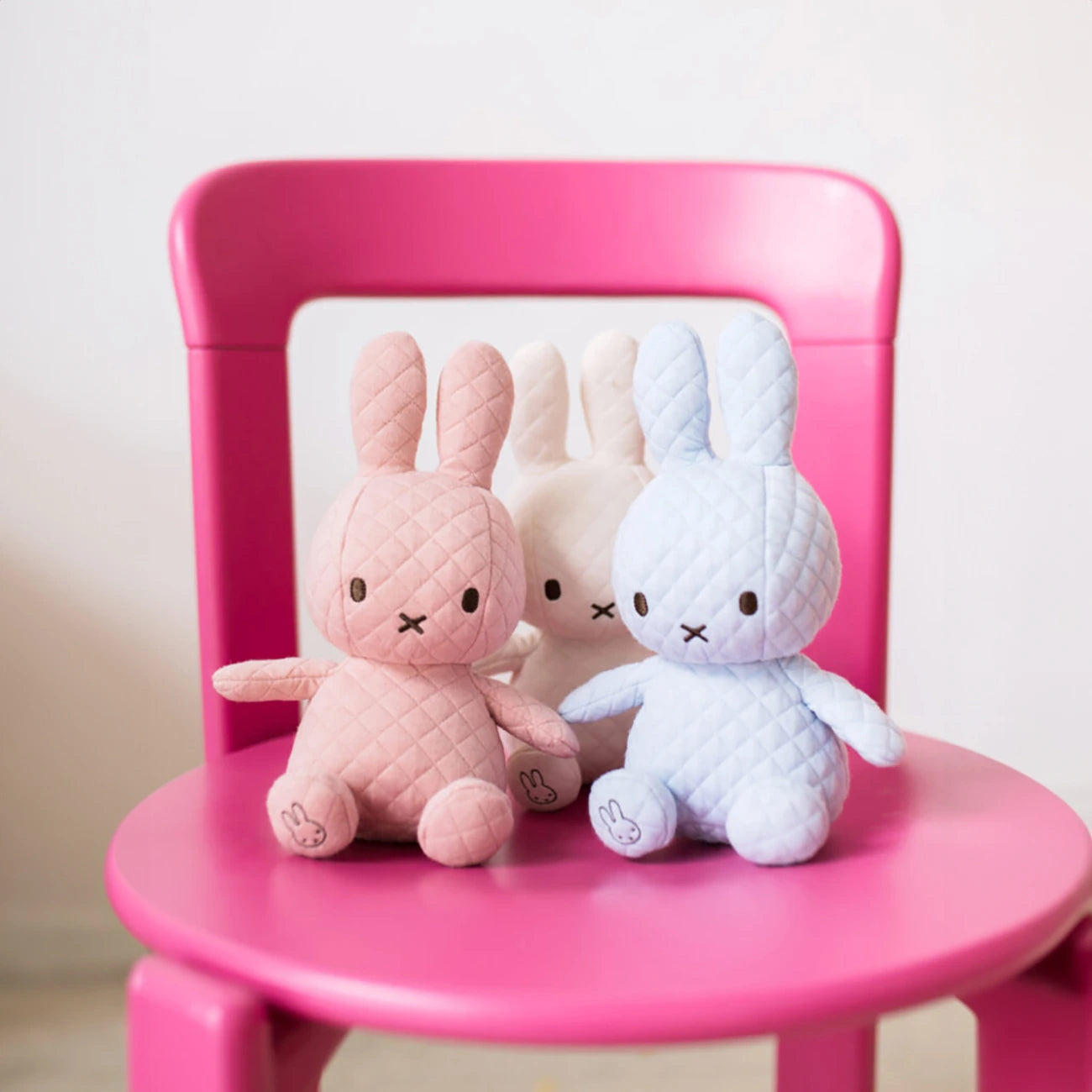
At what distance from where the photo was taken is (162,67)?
1.13 m

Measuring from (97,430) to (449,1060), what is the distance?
2.08 ft

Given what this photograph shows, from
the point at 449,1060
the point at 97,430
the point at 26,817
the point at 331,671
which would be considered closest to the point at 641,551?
the point at 331,671

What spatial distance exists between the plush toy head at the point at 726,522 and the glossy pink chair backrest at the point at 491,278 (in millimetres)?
175

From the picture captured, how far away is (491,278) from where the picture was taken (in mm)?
697

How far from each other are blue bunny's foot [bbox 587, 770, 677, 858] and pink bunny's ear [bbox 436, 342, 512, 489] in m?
0.14

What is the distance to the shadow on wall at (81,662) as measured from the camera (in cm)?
119

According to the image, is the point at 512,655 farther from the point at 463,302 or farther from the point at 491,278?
the point at 463,302

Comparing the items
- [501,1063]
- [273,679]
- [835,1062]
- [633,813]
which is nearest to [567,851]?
[633,813]

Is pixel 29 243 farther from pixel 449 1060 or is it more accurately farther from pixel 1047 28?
pixel 1047 28

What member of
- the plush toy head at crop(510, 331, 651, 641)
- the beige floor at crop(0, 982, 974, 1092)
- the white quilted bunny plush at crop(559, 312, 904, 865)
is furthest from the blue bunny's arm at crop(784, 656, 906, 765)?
the beige floor at crop(0, 982, 974, 1092)

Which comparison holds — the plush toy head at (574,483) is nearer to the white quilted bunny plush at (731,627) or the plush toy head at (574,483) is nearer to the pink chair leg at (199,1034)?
the white quilted bunny plush at (731,627)

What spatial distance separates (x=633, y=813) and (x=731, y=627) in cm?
8

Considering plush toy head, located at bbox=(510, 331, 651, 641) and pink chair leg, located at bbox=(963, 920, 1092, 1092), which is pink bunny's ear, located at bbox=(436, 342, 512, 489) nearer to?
plush toy head, located at bbox=(510, 331, 651, 641)

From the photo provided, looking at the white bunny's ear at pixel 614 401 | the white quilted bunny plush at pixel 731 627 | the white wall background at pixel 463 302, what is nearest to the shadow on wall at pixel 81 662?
the white wall background at pixel 463 302
